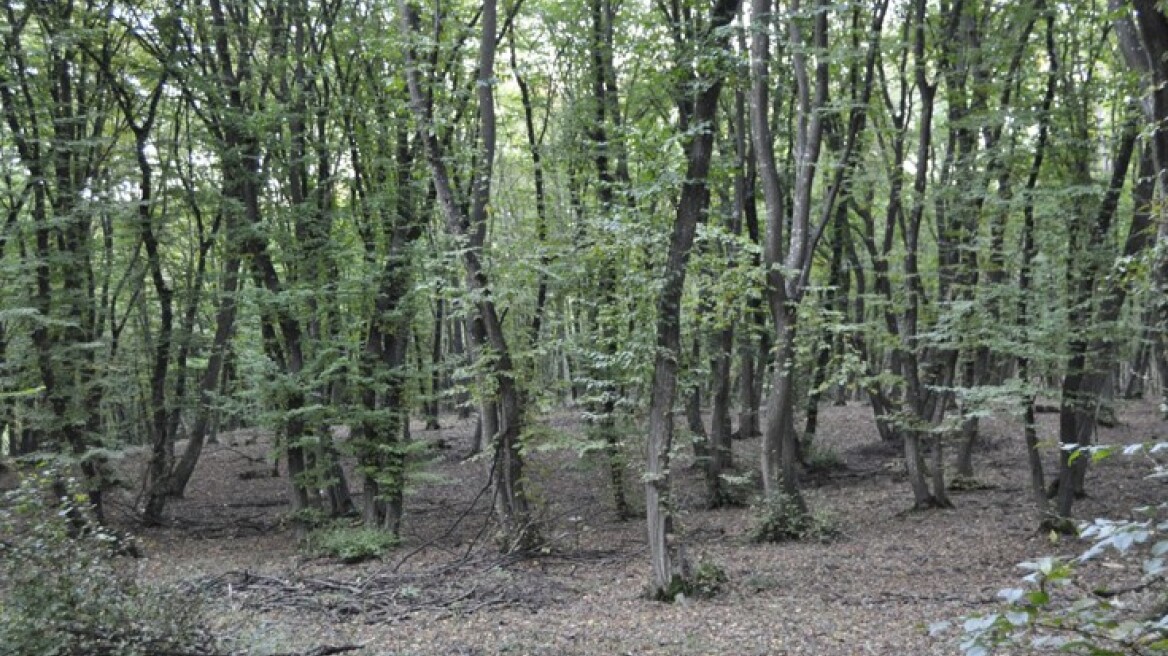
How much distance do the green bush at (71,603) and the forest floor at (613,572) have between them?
2.23ft

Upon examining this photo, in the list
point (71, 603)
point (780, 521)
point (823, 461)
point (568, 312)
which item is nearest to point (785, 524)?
point (780, 521)

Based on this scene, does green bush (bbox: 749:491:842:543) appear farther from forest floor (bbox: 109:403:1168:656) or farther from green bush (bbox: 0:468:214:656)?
green bush (bbox: 0:468:214:656)

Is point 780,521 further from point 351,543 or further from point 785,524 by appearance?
point 351,543

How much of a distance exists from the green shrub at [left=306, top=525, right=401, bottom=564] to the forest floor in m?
0.20

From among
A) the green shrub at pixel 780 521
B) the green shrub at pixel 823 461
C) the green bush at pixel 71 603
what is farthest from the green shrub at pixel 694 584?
the green shrub at pixel 823 461

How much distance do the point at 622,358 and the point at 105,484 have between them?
9.44 m

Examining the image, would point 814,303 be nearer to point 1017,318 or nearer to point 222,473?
point 1017,318

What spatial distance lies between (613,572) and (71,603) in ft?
19.7

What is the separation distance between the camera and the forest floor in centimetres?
667

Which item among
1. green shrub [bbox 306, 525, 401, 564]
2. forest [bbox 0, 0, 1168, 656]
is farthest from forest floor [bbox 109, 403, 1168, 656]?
green shrub [bbox 306, 525, 401, 564]

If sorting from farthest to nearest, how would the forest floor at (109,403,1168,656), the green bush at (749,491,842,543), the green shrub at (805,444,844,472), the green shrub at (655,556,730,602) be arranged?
the green shrub at (805,444,844,472), the green bush at (749,491,842,543), the green shrub at (655,556,730,602), the forest floor at (109,403,1168,656)

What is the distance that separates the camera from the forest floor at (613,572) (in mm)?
6668

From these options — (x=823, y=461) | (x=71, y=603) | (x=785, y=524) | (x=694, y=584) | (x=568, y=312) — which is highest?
(x=568, y=312)

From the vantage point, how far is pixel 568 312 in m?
13.8
